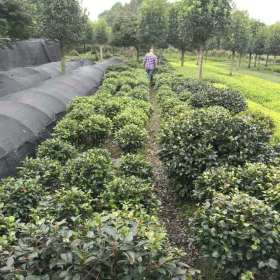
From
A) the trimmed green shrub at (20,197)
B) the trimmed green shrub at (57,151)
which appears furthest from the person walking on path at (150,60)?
the trimmed green shrub at (20,197)

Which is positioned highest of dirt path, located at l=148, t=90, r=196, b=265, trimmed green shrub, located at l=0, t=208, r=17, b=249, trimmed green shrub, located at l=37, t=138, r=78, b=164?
trimmed green shrub, located at l=0, t=208, r=17, b=249

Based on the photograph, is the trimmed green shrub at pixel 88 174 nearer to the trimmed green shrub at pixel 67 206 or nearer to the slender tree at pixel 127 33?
the trimmed green shrub at pixel 67 206

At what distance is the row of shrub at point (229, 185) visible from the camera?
4.45 meters

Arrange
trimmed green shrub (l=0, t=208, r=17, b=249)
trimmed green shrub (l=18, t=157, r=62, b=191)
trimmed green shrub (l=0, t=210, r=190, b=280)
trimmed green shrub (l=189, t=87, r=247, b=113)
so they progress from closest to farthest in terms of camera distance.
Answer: trimmed green shrub (l=0, t=210, r=190, b=280) < trimmed green shrub (l=0, t=208, r=17, b=249) < trimmed green shrub (l=18, t=157, r=62, b=191) < trimmed green shrub (l=189, t=87, r=247, b=113)

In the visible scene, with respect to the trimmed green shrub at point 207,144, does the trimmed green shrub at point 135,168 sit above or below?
below

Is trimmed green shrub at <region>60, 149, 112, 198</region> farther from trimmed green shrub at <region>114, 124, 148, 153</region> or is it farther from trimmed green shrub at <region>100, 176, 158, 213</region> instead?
trimmed green shrub at <region>114, 124, 148, 153</region>

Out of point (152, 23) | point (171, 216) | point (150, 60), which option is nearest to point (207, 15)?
point (150, 60)

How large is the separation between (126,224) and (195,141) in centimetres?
365

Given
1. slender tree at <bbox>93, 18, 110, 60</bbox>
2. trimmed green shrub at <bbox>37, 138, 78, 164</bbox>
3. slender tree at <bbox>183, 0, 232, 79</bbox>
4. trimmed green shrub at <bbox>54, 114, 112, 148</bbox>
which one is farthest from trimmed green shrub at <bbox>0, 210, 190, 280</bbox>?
slender tree at <bbox>93, 18, 110, 60</bbox>

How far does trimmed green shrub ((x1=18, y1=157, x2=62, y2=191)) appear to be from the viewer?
7.11m

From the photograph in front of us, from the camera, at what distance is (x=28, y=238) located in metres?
3.62

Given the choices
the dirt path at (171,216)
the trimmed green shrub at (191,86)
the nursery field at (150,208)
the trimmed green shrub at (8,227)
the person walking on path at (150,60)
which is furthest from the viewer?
the person walking on path at (150,60)

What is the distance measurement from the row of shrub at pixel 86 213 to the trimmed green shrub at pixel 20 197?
0.02m

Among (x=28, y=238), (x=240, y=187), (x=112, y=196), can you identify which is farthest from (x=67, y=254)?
(x=240, y=187)
